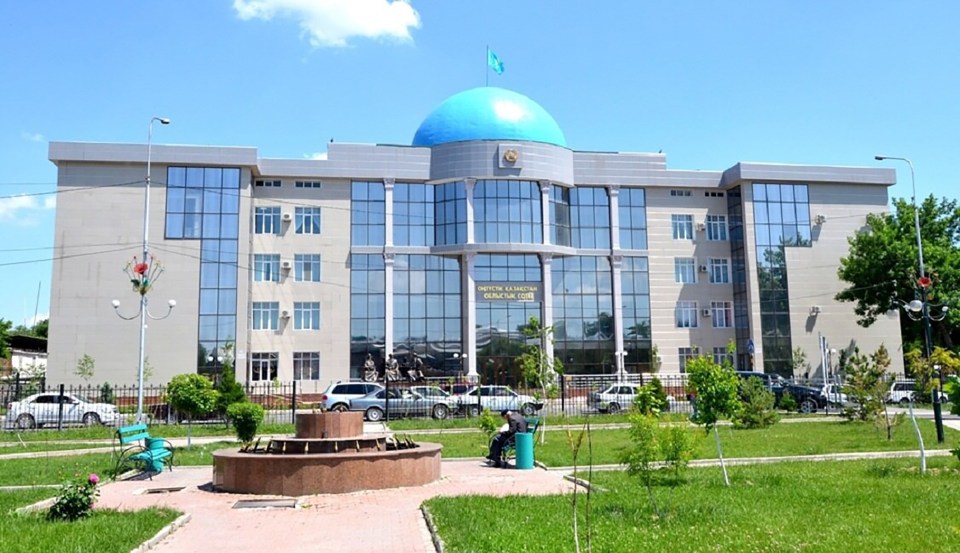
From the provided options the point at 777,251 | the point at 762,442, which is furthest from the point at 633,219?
the point at 762,442

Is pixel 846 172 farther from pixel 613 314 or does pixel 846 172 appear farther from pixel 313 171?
pixel 313 171

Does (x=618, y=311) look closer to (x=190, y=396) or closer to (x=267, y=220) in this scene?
(x=267, y=220)

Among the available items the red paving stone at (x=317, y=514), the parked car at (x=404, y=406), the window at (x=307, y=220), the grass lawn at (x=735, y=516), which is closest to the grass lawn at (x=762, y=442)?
the red paving stone at (x=317, y=514)

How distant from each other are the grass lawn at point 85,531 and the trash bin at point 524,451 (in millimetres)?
6913

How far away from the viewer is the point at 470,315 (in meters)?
42.1

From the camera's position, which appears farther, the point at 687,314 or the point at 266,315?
the point at 687,314

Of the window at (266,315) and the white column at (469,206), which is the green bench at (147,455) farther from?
the white column at (469,206)

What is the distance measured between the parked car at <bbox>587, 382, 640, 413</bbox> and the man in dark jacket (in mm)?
15169

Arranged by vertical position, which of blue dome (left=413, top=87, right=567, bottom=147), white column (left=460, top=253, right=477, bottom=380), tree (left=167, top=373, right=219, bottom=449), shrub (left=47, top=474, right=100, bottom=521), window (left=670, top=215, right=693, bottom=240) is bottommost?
shrub (left=47, top=474, right=100, bottom=521)

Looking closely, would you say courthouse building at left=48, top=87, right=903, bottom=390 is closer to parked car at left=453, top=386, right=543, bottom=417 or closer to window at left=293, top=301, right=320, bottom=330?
window at left=293, top=301, right=320, bottom=330

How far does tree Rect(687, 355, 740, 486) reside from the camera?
11.3 metres

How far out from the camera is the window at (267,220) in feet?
141

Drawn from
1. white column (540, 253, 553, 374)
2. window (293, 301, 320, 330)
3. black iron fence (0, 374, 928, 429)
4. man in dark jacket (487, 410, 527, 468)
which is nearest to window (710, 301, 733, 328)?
white column (540, 253, 553, 374)

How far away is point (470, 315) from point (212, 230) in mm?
15633
